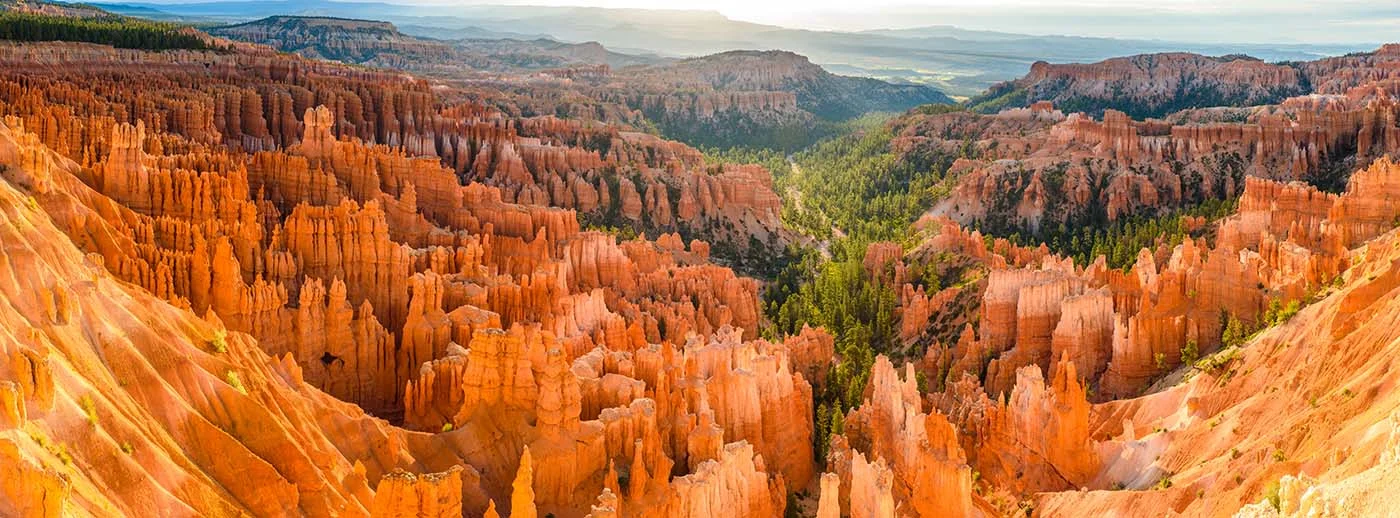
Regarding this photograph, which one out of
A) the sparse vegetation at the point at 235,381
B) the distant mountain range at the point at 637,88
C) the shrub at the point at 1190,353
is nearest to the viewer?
the sparse vegetation at the point at 235,381

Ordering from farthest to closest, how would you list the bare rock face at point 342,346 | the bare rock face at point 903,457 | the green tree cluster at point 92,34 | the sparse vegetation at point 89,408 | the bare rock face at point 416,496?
the green tree cluster at point 92,34
the bare rock face at point 903,457
the bare rock face at point 416,496
the bare rock face at point 342,346
the sparse vegetation at point 89,408

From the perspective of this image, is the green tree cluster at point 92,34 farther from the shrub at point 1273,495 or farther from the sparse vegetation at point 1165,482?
the shrub at point 1273,495

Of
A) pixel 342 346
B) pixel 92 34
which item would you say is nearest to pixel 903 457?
pixel 342 346

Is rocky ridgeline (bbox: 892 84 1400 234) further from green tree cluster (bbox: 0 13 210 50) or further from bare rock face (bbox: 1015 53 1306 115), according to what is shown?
green tree cluster (bbox: 0 13 210 50)

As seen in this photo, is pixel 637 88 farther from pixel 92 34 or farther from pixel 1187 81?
pixel 92 34

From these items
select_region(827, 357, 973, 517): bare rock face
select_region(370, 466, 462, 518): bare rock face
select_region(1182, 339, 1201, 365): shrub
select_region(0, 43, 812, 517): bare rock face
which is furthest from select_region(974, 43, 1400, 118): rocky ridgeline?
select_region(370, 466, 462, 518): bare rock face

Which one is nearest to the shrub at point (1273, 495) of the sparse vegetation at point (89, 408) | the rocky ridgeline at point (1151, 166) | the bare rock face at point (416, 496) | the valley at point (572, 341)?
the valley at point (572, 341)

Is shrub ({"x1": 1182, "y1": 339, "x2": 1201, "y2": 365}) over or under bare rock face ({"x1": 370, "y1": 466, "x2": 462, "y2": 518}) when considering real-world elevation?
under

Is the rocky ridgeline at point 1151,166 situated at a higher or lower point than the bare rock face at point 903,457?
higher

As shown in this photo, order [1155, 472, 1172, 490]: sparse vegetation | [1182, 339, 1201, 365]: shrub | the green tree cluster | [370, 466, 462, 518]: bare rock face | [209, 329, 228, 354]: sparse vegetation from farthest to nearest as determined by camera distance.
A: the green tree cluster, [1182, 339, 1201, 365]: shrub, [1155, 472, 1172, 490]: sparse vegetation, [209, 329, 228, 354]: sparse vegetation, [370, 466, 462, 518]: bare rock face

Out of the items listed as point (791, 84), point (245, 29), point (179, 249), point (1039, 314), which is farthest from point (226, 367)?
point (245, 29)

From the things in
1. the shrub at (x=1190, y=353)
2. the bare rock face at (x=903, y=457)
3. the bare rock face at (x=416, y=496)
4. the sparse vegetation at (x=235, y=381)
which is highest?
the sparse vegetation at (x=235, y=381)
